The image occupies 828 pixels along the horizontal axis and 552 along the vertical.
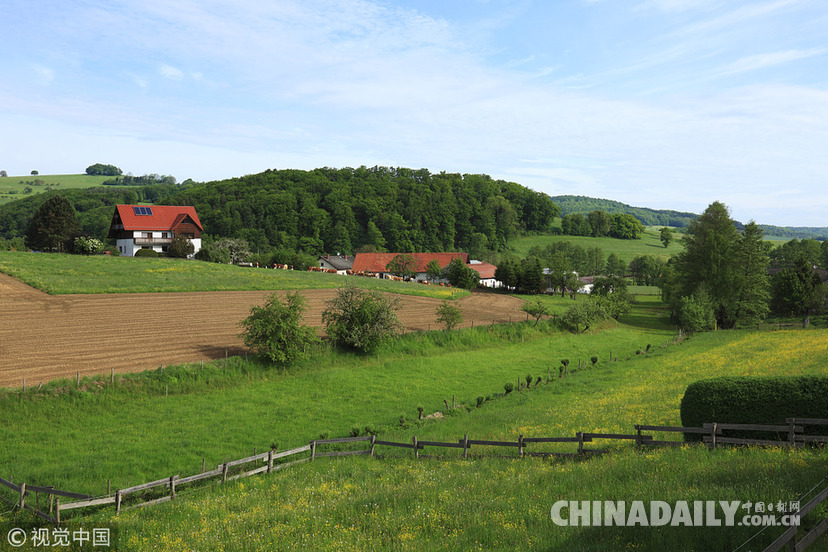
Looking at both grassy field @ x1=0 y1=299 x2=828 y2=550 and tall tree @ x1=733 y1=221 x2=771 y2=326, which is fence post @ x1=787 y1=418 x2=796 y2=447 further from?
tall tree @ x1=733 y1=221 x2=771 y2=326

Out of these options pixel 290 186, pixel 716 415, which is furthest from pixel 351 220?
pixel 716 415

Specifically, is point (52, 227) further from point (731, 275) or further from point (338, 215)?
point (731, 275)

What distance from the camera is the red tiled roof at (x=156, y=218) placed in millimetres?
103938

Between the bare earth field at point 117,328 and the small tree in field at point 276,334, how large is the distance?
4084mm

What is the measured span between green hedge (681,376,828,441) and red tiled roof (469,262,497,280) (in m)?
105

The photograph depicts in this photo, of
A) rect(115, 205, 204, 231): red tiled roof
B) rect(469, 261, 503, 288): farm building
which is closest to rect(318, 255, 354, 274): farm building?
rect(469, 261, 503, 288): farm building

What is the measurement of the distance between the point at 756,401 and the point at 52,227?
106 m

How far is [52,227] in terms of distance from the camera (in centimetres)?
9262

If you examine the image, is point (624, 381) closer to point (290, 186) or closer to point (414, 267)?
point (414, 267)

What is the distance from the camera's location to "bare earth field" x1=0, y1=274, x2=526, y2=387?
36062 mm

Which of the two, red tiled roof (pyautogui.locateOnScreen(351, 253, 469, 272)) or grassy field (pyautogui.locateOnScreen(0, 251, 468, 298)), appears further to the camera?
red tiled roof (pyautogui.locateOnScreen(351, 253, 469, 272))

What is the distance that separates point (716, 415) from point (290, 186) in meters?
177

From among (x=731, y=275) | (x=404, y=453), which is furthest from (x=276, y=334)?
(x=731, y=275)

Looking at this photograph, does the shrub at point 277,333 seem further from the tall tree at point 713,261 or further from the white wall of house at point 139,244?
the white wall of house at point 139,244
